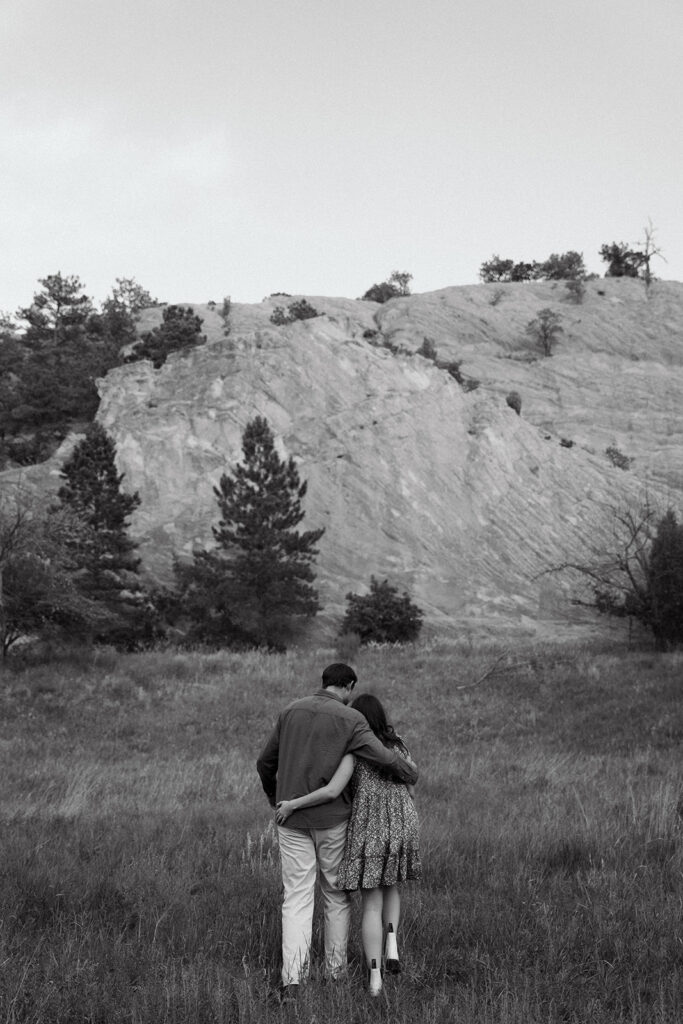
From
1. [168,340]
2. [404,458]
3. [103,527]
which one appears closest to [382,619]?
[103,527]

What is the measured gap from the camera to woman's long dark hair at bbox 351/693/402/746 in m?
5.07

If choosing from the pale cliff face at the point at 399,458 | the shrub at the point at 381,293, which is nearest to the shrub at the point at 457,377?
the pale cliff face at the point at 399,458

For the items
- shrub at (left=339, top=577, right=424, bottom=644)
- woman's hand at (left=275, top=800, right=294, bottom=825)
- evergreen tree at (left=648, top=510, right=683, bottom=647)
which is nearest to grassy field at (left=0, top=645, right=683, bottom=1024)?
woman's hand at (left=275, top=800, right=294, bottom=825)

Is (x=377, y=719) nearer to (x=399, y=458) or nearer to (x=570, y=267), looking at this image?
(x=399, y=458)

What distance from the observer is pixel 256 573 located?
34.0 m

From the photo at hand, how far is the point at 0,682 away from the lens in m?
22.0

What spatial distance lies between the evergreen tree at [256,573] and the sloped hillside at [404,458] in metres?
3.08

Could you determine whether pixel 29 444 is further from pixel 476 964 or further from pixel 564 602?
pixel 476 964

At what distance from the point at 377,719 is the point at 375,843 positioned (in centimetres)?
71

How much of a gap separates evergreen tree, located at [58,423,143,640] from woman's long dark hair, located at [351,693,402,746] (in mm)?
27581

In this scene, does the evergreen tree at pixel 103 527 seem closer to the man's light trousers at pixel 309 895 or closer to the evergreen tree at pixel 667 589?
the evergreen tree at pixel 667 589

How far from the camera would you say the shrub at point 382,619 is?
35219mm

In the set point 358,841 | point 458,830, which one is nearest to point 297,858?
point 358,841

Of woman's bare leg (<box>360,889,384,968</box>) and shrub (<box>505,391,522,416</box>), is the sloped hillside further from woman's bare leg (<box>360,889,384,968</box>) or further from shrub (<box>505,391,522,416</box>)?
woman's bare leg (<box>360,889,384,968</box>)
